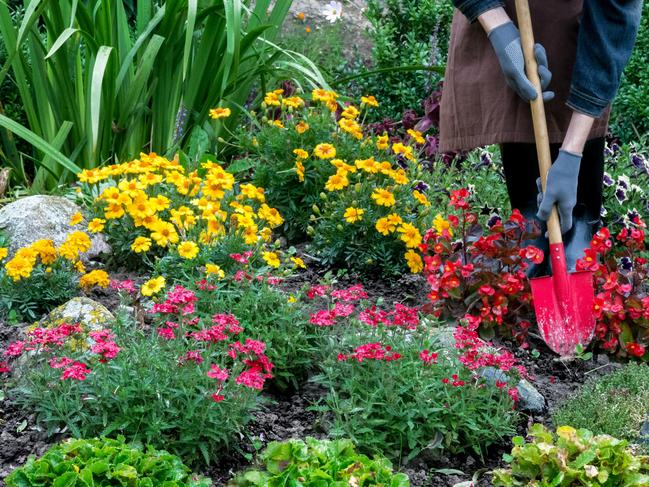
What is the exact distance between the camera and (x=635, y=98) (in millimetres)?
5555

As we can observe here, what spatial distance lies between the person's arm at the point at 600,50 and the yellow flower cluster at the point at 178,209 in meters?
1.22

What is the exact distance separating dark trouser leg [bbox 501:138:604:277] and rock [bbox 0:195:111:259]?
5.38 ft

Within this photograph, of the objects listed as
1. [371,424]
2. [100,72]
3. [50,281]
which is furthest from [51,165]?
[371,424]

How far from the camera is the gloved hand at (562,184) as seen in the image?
326cm

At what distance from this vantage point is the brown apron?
333 centimetres

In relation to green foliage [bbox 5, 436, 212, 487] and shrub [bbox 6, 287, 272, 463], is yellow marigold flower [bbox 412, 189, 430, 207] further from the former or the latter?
green foliage [bbox 5, 436, 212, 487]

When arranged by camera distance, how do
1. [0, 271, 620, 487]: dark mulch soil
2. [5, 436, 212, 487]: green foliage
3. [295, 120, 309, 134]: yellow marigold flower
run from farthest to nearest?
[295, 120, 309, 134]: yellow marigold flower
[0, 271, 620, 487]: dark mulch soil
[5, 436, 212, 487]: green foliage

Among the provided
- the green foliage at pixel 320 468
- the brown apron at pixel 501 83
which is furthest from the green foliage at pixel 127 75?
the green foliage at pixel 320 468

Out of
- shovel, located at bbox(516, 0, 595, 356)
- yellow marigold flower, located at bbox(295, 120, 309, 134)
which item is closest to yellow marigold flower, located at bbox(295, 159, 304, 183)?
yellow marigold flower, located at bbox(295, 120, 309, 134)

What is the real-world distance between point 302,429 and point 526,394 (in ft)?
2.38

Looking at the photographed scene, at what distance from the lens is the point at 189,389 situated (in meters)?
2.51

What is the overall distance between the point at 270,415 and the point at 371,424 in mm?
372

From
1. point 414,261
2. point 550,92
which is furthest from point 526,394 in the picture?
point 550,92

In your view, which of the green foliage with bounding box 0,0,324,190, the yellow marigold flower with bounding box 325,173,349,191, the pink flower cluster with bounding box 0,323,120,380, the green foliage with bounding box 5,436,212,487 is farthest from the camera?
the green foliage with bounding box 0,0,324,190
